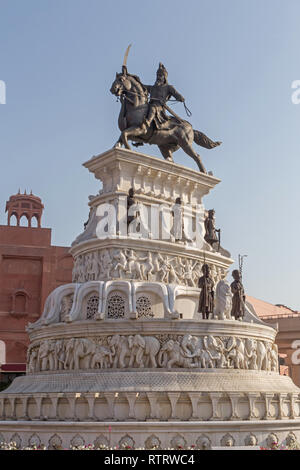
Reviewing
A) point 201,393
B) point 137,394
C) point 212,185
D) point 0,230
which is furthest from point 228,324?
point 0,230

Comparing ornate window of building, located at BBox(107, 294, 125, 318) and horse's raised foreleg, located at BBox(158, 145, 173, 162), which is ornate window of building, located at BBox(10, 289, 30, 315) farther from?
ornate window of building, located at BBox(107, 294, 125, 318)

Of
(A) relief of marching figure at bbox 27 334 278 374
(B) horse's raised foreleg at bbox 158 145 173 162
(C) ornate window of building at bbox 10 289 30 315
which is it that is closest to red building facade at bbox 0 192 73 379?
(C) ornate window of building at bbox 10 289 30 315

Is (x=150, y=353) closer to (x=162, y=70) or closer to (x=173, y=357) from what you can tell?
(x=173, y=357)

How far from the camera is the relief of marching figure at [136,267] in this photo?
23609 mm

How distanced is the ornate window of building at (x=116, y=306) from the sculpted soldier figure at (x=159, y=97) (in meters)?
8.92

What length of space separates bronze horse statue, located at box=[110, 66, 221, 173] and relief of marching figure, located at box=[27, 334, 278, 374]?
30.0 ft

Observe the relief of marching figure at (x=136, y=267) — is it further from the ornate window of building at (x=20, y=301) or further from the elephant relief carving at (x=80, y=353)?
the ornate window of building at (x=20, y=301)

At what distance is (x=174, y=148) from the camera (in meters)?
29.2

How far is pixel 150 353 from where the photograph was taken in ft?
68.2

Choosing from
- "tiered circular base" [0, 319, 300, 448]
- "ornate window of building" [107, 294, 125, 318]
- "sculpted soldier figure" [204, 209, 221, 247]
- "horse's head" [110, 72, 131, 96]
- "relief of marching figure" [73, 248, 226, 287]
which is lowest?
"tiered circular base" [0, 319, 300, 448]

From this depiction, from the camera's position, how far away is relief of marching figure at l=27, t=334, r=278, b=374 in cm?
2080

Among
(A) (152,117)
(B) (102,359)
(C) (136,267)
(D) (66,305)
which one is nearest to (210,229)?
(C) (136,267)

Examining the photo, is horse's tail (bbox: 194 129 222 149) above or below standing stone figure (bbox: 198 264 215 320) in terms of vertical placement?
above

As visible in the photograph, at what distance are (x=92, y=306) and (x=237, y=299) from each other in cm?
569
